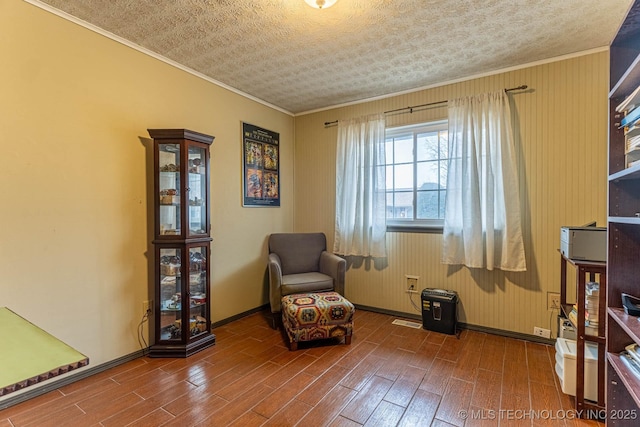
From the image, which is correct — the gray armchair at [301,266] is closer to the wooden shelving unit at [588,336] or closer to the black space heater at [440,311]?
the black space heater at [440,311]

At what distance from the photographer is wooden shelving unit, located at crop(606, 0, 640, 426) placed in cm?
129

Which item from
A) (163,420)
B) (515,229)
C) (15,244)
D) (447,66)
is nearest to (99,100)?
(15,244)

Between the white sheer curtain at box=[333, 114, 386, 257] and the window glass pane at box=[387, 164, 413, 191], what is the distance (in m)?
0.16

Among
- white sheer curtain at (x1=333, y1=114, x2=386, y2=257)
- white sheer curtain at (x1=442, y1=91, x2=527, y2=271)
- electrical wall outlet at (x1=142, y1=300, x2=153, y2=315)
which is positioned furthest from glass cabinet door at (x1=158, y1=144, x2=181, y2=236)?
white sheer curtain at (x1=442, y1=91, x2=527, y2=271)

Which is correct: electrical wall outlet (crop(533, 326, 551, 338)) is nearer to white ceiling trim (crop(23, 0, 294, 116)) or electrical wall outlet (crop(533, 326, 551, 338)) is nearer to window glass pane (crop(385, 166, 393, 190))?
window glass pane (crop(385, 166, 393, 190))

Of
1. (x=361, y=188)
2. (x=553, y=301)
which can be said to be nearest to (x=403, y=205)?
(x=361, y=188)

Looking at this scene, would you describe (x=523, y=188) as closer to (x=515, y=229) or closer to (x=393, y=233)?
(x=515, y=229)

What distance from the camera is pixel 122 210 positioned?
A: 2.28 meters

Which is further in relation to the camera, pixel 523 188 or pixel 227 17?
pixel 523 188

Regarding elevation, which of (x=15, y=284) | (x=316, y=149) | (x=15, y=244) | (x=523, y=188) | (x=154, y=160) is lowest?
(x=15, y=284)

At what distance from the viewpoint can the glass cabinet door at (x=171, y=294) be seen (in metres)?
2.44

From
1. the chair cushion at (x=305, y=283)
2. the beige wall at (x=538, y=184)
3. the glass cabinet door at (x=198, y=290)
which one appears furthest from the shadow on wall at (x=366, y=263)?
the glass cabinet door at (x=198, y=290)

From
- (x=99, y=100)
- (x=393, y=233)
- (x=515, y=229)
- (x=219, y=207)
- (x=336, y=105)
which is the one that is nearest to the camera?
(x=99, y=100)

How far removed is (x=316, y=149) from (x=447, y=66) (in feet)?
5.76
